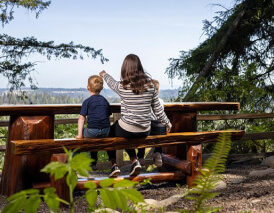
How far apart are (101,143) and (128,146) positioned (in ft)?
1.31

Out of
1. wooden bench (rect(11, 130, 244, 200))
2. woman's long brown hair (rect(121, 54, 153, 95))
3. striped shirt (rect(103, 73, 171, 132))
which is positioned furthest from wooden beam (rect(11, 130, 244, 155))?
woman's long brown hair (rect(121, 54, 153, 95))

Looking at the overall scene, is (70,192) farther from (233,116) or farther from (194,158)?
(233,116)

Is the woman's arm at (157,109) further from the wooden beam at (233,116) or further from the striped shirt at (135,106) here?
the wooden beam at (233,116)

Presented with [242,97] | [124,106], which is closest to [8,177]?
[124,106]

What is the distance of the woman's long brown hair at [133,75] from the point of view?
17.4ft

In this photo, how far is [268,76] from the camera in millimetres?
10016

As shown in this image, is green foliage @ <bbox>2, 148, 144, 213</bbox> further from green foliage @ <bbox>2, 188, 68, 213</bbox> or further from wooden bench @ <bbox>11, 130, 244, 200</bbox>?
wooden bench @ <bbox>11, 130, 244, 200</bbox>

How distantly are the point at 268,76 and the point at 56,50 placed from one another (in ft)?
17.5

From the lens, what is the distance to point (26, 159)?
223 inches

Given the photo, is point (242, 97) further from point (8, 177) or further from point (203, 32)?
point (8, 177)

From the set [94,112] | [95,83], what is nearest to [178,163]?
[94,112]

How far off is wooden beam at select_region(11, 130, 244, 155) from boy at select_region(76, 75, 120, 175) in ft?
0.52

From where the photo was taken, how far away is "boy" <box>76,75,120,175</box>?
5.46 meters

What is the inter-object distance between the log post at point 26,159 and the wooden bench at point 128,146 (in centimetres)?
17
